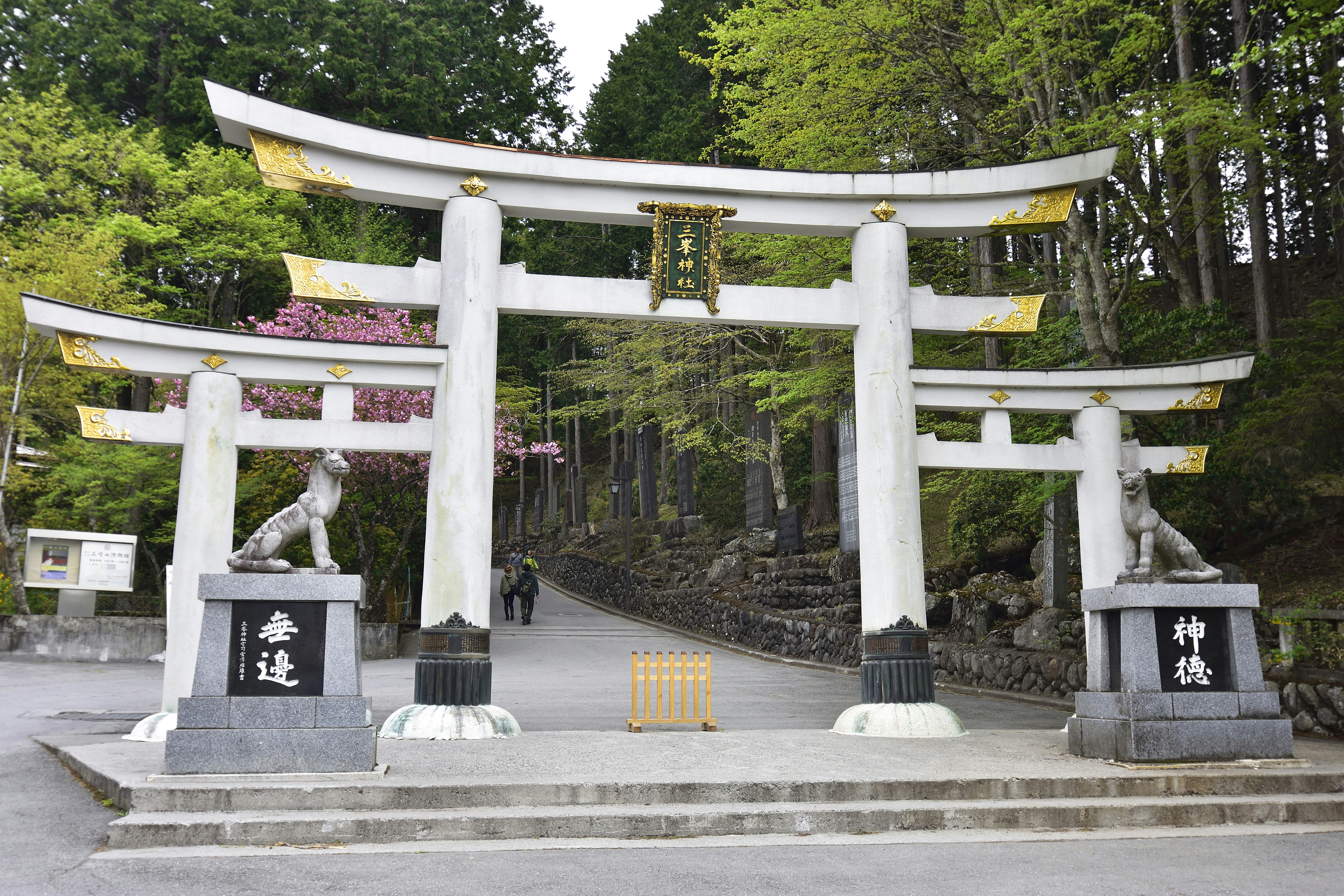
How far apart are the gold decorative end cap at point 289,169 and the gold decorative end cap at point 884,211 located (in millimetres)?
5240

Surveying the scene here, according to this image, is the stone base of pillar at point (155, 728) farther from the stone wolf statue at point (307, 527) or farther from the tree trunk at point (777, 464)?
the tree trunk at point (777, 464)

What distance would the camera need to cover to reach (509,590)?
24891mm

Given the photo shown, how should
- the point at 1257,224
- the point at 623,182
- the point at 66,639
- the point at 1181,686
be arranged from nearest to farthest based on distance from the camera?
1. the point at 1181,686
2. the point at 623,182
3. the point at 66,639
4. the point at 1257,224

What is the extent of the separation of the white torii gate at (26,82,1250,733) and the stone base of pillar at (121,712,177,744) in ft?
0.56

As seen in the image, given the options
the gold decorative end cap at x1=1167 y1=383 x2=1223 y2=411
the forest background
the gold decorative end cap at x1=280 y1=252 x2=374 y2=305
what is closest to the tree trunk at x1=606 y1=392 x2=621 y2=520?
the forest background

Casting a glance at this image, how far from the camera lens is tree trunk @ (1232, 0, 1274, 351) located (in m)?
17.9

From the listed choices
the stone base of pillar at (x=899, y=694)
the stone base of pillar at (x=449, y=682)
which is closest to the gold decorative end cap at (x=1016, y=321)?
the stone base of pillar at (x=899, y=694)

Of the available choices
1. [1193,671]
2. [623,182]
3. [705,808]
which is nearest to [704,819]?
[705,808]

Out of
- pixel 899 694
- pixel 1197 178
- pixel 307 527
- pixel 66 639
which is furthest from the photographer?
pixel 66 639

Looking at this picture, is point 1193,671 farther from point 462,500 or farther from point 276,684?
point 276,684

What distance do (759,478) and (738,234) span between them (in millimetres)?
6104

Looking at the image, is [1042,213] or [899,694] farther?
[1042,213]

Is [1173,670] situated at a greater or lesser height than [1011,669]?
greater

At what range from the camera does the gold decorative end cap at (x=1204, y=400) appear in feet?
32.6
